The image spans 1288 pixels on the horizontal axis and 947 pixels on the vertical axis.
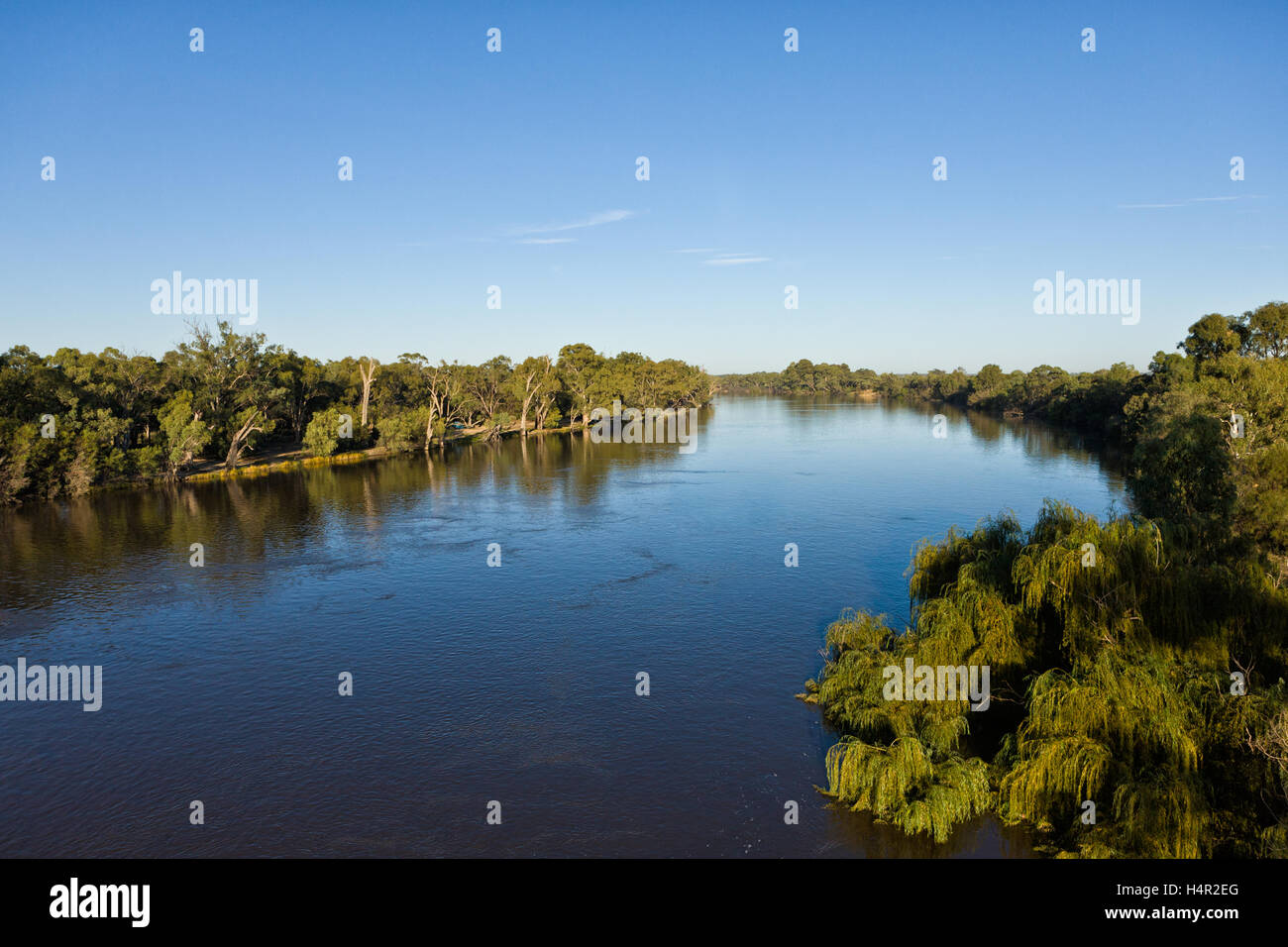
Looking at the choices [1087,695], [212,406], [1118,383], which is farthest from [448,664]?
[1118,383]

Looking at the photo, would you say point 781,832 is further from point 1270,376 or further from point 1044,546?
point 1270,376

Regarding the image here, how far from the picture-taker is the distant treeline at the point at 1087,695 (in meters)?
18.0

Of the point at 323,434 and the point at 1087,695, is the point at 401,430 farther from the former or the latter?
the point at 1087,695

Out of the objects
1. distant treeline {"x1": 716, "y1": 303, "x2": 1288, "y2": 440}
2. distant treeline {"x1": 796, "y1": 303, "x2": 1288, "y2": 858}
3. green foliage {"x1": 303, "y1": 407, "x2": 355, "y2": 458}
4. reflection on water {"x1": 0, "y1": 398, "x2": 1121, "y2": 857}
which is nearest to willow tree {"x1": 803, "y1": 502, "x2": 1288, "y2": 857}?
distant treeline {"x1": 796, "y1": 303, "x2": 1288, "y2": 858}

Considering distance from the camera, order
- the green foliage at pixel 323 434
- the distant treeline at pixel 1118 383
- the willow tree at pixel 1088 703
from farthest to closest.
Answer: the green foliage at pixel 323 434 → the distant treeline at pixel 1118 383 → the willow tree at pixel 1088 703

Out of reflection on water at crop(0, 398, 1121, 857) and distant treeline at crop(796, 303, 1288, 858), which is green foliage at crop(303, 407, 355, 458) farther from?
distant treeline at crop(796, 303, 1288, 858)

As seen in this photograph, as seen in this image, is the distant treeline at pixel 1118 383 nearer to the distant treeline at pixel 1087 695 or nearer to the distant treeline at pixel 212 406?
the distant treeline at pixel 1087 695

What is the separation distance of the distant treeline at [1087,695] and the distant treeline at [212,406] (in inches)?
2947

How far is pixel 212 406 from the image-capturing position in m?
88.6

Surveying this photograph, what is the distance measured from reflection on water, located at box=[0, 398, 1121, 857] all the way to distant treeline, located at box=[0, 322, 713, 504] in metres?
7.78

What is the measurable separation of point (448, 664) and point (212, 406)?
71.4m

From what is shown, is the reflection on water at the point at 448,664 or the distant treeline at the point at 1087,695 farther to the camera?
the reflection on water at the point at 448,664

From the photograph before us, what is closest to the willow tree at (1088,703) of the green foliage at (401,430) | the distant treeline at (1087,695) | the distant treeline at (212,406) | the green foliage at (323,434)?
the distant treeline at (1087,695)
